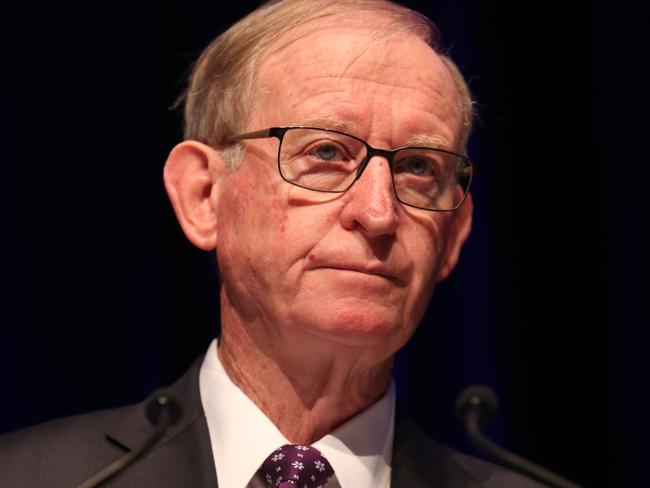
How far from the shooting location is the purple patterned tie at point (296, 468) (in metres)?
1.92

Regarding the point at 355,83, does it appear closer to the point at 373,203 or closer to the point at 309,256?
the point at 373,203

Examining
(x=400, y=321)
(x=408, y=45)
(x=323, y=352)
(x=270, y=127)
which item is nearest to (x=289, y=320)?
(x=323, y=352)

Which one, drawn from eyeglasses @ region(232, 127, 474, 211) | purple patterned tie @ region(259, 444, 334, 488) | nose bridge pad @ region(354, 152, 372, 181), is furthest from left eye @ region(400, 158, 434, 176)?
purple patterned tie @ region(259, 444, 334, 488)

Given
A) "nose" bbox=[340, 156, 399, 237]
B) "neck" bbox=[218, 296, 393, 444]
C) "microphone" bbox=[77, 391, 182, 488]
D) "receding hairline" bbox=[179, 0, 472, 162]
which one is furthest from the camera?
"receding hairline" bbox=[179, 0, 472, 162]

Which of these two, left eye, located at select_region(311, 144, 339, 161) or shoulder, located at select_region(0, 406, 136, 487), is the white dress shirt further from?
left eye, located at select_region(311, 144, 339, 161)

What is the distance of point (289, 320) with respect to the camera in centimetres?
196

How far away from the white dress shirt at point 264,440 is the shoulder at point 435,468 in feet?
0.10

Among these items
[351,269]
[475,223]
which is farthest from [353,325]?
[475,223]

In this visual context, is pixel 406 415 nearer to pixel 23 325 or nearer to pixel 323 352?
pixel 323 352

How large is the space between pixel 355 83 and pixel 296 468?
2.52 feet

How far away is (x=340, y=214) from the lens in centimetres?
194

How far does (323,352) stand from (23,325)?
1033mm

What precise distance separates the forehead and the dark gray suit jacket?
630 millimetres

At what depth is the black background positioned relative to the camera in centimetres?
270
